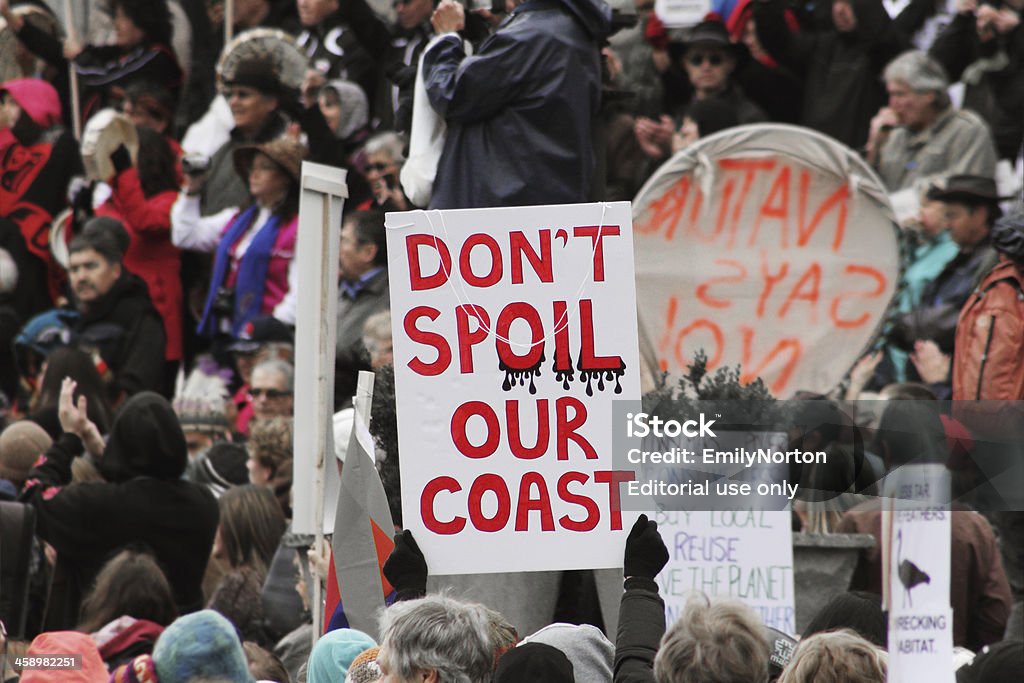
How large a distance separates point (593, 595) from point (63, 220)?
21.9 ft

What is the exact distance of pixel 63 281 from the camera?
12.3 m

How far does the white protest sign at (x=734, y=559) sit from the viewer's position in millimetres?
6379

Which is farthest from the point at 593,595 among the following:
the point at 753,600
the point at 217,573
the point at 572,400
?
the point at 217,573

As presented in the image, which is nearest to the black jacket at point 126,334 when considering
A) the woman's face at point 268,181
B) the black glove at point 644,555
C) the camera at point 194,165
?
the camera at point 194,165

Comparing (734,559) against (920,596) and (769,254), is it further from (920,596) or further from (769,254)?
(769,254)

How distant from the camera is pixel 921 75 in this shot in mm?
10156

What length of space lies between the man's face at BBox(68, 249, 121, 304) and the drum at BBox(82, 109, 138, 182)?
0.93m

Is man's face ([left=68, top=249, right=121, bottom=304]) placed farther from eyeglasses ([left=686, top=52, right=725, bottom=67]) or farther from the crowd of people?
eyeglasses ([left=686, top=52, right=725, bottom=67])

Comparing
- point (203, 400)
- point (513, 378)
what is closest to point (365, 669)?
point (513, 378)

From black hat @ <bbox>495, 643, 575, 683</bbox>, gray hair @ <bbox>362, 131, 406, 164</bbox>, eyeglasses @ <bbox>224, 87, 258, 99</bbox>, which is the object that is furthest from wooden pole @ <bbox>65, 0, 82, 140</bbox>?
black hat @ <bbox>495, 643, 575, 683</bbox>

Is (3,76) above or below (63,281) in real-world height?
above

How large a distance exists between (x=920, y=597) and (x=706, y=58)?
6.60m

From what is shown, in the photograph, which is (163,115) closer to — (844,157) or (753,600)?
(844,157)

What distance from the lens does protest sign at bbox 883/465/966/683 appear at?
15.3 feet
